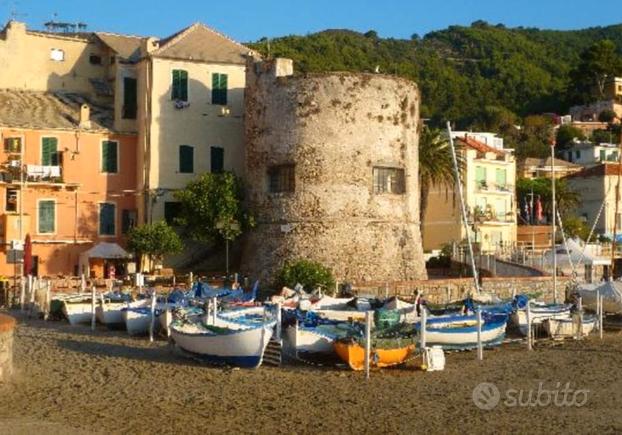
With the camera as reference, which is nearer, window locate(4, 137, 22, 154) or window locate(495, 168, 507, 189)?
window locate(4, 137, 22, 154)

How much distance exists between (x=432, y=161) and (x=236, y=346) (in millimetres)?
30211

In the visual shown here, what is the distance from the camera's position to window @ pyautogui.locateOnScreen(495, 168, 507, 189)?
65875 mm

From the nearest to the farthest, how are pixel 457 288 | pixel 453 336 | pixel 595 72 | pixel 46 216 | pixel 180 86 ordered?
pixel 453 336
pixel 457 288
pixel 46 216
pixel 180 86
pixel 595 72

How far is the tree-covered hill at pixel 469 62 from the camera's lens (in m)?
122

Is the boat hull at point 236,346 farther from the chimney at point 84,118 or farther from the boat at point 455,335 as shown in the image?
the chimney at point 84,118

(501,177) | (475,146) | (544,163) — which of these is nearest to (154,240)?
(475,146)

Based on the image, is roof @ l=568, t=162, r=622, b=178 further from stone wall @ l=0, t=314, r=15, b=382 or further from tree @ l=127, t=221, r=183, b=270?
stone wall @ l=0, t=314, r=15, b=382

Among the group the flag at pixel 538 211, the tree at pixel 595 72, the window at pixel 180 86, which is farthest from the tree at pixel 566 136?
the window at pixel 180 86

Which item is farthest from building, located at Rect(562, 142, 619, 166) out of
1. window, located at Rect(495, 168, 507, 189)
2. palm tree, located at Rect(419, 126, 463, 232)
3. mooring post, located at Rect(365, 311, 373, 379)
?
mooring post, located at Rect(365, 311, 373, 379)

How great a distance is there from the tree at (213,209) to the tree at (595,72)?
98129mm

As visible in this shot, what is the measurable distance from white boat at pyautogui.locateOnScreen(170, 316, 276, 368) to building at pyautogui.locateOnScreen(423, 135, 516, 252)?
34.6m

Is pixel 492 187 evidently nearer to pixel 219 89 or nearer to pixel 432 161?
pixel 432 161

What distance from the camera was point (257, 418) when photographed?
60.6 feet

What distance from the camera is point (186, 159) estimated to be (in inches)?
1900
